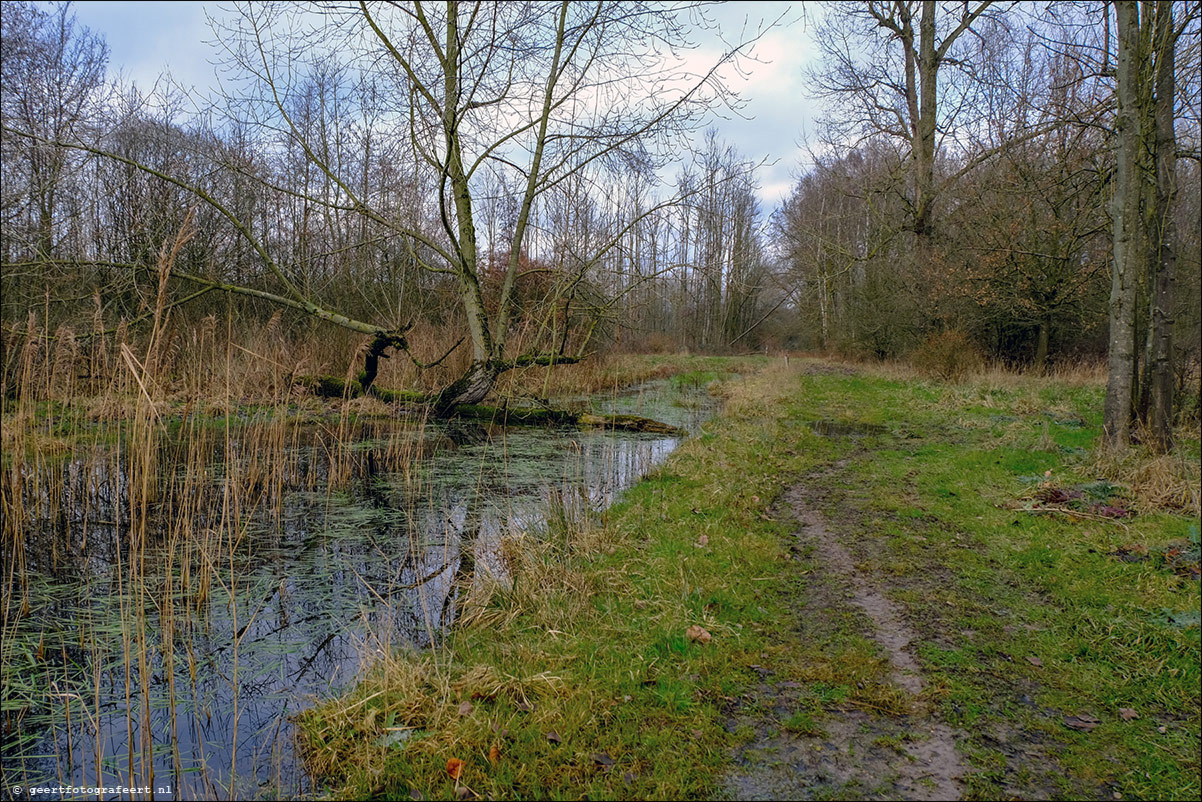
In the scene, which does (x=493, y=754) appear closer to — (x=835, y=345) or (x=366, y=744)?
(x=366, y=744)

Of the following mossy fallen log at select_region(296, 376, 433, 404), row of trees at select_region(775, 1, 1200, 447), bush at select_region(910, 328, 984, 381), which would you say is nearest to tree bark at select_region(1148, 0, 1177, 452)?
row of trees at select_region(775, 1, 1200, 447)

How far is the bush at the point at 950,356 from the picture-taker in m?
16.7

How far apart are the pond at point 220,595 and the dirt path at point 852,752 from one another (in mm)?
1815

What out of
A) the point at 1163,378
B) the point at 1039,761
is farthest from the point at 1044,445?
the point at 1039,761

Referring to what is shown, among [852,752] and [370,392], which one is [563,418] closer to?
[370,392]

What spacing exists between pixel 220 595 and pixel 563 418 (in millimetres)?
7420

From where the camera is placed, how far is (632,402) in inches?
596

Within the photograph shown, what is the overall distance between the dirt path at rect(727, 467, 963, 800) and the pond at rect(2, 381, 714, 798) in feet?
5.95

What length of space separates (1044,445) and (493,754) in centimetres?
767

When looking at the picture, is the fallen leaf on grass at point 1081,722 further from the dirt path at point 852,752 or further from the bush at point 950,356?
the bush at point 950,356

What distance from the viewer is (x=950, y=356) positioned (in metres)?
16.9

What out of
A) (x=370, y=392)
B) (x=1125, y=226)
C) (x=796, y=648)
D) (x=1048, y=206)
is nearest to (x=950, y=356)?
(x=1048, y=206)

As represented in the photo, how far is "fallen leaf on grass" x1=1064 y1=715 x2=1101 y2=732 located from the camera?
9.46 feet

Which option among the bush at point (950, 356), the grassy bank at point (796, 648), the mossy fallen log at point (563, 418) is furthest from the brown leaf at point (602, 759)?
the bush at point (950, 356)
